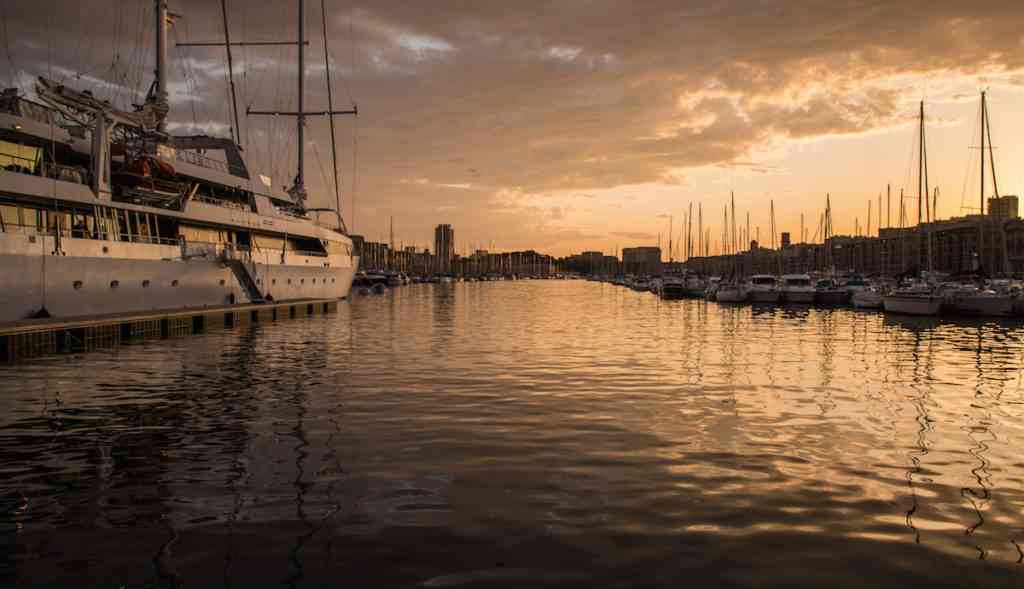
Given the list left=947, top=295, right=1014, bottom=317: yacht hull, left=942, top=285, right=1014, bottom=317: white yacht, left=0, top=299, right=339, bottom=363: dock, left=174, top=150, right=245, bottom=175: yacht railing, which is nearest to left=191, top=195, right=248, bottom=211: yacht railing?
left=174, top=150, right=245, bottom=175: yacht railing

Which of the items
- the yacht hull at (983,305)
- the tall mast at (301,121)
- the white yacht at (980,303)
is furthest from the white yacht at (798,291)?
the tall mast at (301,121)

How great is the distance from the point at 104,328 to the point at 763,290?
188ft

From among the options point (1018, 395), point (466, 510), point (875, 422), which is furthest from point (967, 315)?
point (466, 510)

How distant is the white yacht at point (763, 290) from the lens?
6700 cm

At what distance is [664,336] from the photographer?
111 feet

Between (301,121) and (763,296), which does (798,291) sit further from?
(301,121)

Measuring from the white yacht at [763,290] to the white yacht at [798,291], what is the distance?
0.75 m

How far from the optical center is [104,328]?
28422 millimetres

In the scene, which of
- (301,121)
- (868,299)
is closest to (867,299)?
(868,299)

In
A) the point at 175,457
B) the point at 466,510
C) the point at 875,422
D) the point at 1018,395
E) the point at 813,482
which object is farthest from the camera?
the point at 1018,395

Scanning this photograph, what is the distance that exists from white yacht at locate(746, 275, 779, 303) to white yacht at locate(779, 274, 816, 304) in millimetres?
747

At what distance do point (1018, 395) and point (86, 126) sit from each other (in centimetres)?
3999

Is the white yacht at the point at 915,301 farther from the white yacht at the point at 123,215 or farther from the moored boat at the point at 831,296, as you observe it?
the white yacht at the point at 123,215

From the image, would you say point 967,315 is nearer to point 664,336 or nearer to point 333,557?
point 664,336
